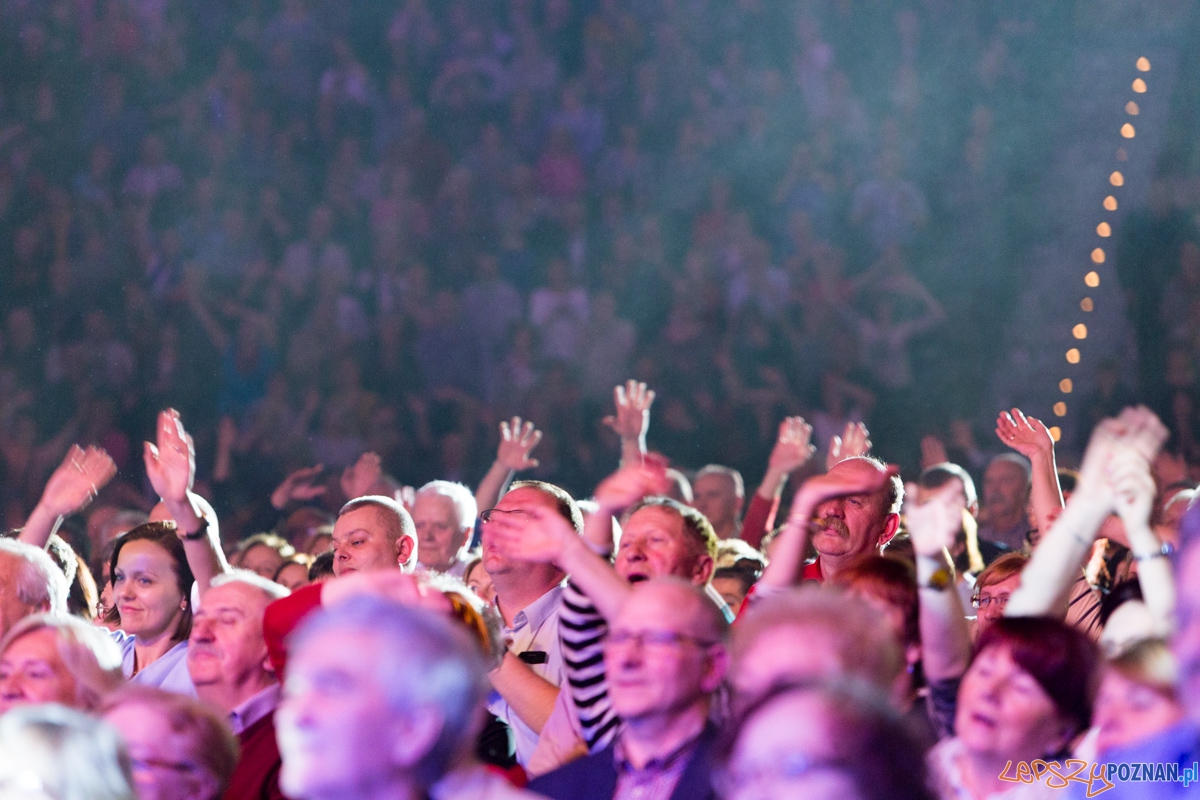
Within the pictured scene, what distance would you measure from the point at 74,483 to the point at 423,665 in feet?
9.18

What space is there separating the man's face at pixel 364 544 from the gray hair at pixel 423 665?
6.32ft

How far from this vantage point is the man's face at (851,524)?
349 cm

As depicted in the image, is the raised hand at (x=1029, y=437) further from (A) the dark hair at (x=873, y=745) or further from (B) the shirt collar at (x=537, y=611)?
(A) the dark hair at (x=873, y=745)

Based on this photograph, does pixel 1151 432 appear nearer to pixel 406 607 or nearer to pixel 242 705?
pixel 406 607

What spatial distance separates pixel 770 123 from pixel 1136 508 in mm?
6785

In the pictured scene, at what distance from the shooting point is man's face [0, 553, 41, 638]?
135 inches

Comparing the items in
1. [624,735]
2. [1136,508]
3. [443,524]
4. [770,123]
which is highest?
[770,123]

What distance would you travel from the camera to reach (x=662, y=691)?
2295 mm

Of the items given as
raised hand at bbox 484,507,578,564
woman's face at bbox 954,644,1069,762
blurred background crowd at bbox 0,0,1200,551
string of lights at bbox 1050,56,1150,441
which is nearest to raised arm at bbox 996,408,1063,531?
raised hand at bbox 484,507,578,564

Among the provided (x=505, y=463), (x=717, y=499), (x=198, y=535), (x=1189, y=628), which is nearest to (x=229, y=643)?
(x=198, y=535)

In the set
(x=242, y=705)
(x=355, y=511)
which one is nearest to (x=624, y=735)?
(x=242, y=705)

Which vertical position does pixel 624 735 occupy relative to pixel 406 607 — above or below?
below

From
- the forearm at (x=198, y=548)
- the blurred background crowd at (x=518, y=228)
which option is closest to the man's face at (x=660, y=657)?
the forearm at (x=198, y=548)

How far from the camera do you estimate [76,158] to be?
9.17 metres
